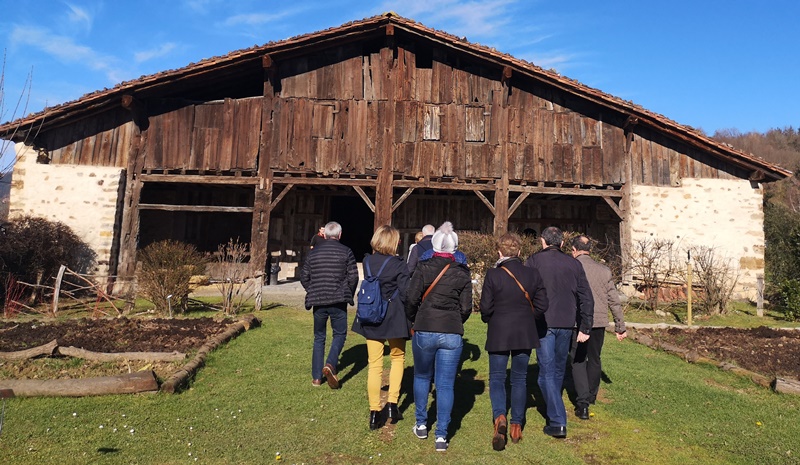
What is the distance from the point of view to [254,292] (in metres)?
11.3

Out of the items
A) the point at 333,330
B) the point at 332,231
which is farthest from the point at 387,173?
the point at 333,330

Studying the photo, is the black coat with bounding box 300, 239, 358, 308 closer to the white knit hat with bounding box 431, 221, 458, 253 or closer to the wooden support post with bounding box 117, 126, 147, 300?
the white knit hat with bounding box 431, 221, 458, 253

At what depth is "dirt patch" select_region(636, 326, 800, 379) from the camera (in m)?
6.75

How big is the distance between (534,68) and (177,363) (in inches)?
476

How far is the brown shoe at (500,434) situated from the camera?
394 cm

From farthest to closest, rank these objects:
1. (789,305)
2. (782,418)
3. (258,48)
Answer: (258,48) < (789,305) < (782,418)

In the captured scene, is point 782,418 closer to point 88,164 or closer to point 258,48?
point 258,48

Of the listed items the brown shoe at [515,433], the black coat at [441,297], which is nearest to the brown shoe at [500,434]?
the brown shoe at [515,433]

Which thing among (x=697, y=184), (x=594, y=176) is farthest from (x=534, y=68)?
(x=697, y=184)

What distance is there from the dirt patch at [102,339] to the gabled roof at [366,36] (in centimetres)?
714

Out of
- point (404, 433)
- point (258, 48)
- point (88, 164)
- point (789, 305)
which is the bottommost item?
point (404, 433)

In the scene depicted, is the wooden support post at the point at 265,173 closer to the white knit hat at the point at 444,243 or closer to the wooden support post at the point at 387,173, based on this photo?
the wooden support post at the point at 387,173

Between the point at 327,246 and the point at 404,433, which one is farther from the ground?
the point at 327,246

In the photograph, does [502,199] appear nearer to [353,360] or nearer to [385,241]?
[353,360]
